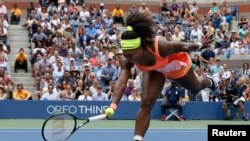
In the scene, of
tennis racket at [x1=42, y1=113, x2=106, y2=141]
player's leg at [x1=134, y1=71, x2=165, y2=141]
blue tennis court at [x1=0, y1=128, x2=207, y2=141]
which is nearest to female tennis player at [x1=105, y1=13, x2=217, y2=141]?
player's leg at [x1=134, y1=71, x2=165, y2=141]

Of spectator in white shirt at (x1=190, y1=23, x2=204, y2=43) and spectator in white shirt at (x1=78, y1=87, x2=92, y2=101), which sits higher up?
spectator in white shirt at (x1=190, y1=23, x2=204, y2=43)

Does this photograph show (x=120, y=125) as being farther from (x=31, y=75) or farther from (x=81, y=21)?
(x=81, y=21)

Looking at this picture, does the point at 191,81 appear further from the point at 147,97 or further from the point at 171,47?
the point at 171,47

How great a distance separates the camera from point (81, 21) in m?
25.5

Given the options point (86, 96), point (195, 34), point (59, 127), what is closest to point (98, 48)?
point (86, 96)

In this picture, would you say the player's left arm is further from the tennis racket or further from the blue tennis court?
the blue tennis court

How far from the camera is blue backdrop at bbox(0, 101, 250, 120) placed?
1948 cm

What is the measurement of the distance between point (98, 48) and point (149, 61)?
45.5 feet

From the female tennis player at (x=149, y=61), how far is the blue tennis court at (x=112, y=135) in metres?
3.54

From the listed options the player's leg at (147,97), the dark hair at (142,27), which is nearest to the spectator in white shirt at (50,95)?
the player's leg at (147,97)

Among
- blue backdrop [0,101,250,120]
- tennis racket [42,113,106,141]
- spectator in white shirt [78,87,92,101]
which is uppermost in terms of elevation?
tennis racket [42,113,106,141]

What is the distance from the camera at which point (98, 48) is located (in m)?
23.3

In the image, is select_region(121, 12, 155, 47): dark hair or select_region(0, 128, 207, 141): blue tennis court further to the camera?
select_region(0, 128, 207, 141): blue tennis court

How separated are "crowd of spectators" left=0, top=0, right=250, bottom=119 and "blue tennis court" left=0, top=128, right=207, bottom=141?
13.9ft
